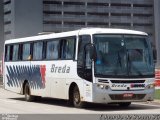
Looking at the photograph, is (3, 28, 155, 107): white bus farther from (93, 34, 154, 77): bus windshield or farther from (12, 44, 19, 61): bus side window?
(12, 44, 19, 61): bus side window

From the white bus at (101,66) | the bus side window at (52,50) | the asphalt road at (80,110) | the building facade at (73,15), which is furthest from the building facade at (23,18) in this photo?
the asphalt road at (80,110)

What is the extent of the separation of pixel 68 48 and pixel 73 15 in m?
132

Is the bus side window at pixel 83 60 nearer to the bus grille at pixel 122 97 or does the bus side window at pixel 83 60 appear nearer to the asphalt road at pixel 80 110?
the bus grille at pixel 122 97

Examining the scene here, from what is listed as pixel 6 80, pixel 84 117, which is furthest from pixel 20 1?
pixel 84 117

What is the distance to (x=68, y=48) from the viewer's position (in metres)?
20.1

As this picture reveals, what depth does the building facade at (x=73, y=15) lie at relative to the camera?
14825 centimetres

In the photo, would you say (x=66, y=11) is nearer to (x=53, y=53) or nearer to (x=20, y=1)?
(x=20, y=1)

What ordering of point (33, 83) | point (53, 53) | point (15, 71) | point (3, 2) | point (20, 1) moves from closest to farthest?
point (53, 53)
point (33, 83)
point (15, 71)
point (20, 1)
point (3, 2)

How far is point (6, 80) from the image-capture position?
88.4ft

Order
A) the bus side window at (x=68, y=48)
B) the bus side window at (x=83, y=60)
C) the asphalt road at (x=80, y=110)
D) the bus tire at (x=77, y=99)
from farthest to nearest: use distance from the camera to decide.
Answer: the bus side window at (x=68, y=48) < the bus tire at (x=77, y=99) < the bus side window at (x=83, y=60) < the asphalt road at (x=80, y=110)

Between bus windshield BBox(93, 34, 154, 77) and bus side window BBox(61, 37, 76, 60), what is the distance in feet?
4.82

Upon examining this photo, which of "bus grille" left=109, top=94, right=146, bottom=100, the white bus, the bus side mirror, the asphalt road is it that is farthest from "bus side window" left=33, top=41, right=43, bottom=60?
"bus grille" left=109, top=94, right=146, bottom=100

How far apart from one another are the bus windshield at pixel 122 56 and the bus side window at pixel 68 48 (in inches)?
57.9

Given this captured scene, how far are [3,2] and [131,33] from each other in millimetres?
141407
